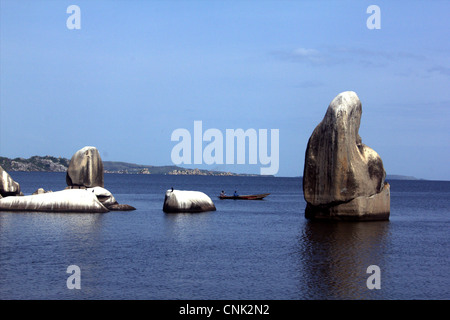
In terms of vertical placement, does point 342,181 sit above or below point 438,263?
above

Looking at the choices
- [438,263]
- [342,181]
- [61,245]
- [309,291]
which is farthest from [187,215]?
[309,291]

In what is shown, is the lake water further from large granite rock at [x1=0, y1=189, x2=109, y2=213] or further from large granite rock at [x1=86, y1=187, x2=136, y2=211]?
large granite rock at [x1=86, y1=187, x2=136, y2=211]

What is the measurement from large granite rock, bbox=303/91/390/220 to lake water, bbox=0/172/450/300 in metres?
1.55

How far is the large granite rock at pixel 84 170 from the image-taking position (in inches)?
2650

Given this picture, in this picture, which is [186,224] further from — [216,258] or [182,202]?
[216,258]

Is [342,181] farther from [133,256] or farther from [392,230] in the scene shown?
[133,256]

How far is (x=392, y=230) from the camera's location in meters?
46.5

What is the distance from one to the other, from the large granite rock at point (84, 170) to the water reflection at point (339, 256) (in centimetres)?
2835

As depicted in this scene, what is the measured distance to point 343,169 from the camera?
154 feet

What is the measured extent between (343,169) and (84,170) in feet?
108
